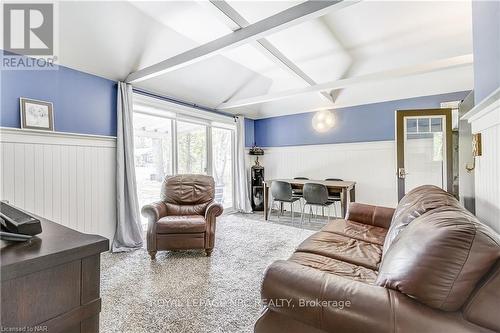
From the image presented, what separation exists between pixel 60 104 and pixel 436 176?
17.3 feet

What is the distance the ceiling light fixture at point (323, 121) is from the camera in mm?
4938

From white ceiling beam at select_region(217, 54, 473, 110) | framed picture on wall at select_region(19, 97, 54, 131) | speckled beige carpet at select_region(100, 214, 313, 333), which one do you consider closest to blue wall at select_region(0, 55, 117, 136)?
framed picture on wall at select_region(19, 97, 54, 131)

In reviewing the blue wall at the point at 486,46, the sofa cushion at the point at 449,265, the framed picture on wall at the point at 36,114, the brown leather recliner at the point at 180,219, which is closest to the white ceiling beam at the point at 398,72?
the blue wall at the point at 486,46

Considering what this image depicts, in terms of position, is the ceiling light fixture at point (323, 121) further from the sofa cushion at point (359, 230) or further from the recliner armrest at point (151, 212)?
the recliner armrest at point (151, 212)

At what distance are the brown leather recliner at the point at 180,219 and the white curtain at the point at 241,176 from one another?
6.24 feet

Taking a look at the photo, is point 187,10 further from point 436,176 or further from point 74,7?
point 436,176

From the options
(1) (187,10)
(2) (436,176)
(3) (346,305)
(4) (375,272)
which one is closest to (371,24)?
(1) (187,10)

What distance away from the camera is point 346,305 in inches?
37.3

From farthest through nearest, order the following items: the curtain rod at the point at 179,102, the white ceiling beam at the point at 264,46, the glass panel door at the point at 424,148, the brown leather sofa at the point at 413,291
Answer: the curtain rod at the point at 179,102
the glass panel door at the point at 424,148
the white ceiling beam at the point at 264,46
the brown leather sofa at the point at 413,291

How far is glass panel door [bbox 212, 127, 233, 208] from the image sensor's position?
208 inches

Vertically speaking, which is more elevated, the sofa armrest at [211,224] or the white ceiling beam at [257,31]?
the white ceiling beam at [257,31]

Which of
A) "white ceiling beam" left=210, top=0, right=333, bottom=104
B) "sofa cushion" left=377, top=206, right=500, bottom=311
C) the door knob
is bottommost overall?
"sofa cushion" left=377, top=206, right=500, bottom=311

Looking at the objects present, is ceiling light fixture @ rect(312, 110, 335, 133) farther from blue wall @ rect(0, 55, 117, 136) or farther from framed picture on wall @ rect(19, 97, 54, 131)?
framed picture on wall @ rect(19, 97, 54, 131)

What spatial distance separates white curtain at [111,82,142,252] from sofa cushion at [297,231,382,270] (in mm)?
2396
